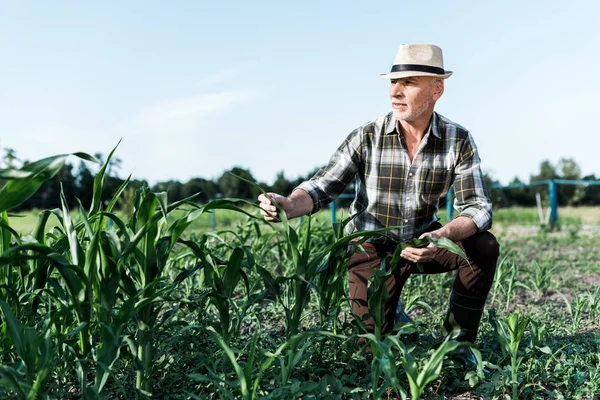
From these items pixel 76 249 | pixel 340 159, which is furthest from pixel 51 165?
pixel 340 159

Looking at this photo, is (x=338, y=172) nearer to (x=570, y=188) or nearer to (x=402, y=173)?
(x=402, y=173)

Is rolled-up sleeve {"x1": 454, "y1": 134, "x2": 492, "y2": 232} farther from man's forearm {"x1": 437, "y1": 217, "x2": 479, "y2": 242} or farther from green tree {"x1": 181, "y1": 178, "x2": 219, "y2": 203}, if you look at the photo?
green tree {"x1": 181, "y1": 178, "x2": 219, "y2": 203}

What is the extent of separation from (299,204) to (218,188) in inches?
873

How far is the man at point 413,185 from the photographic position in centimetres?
237

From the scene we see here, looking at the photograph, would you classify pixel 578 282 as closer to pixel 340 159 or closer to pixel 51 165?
pixel 340 159

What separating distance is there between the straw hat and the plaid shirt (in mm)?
215

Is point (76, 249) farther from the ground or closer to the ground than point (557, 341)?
farther from the ground

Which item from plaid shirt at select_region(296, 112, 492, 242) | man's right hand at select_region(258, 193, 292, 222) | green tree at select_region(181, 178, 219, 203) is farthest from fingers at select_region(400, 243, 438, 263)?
green tree at select_region(181, 178, 219, 203)

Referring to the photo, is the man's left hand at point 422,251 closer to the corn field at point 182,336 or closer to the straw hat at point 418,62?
the corn field at point 182,336

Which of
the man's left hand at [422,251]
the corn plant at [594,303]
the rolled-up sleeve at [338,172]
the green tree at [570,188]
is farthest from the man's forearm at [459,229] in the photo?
the green tree at [570,188]

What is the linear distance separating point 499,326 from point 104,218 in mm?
1490

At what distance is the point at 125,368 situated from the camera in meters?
2.09

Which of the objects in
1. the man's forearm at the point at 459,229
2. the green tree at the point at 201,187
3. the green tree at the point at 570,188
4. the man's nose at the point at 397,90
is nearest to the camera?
the man's forearm at the point at 459,229

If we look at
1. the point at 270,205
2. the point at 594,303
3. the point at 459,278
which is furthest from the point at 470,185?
the point at 594,303
